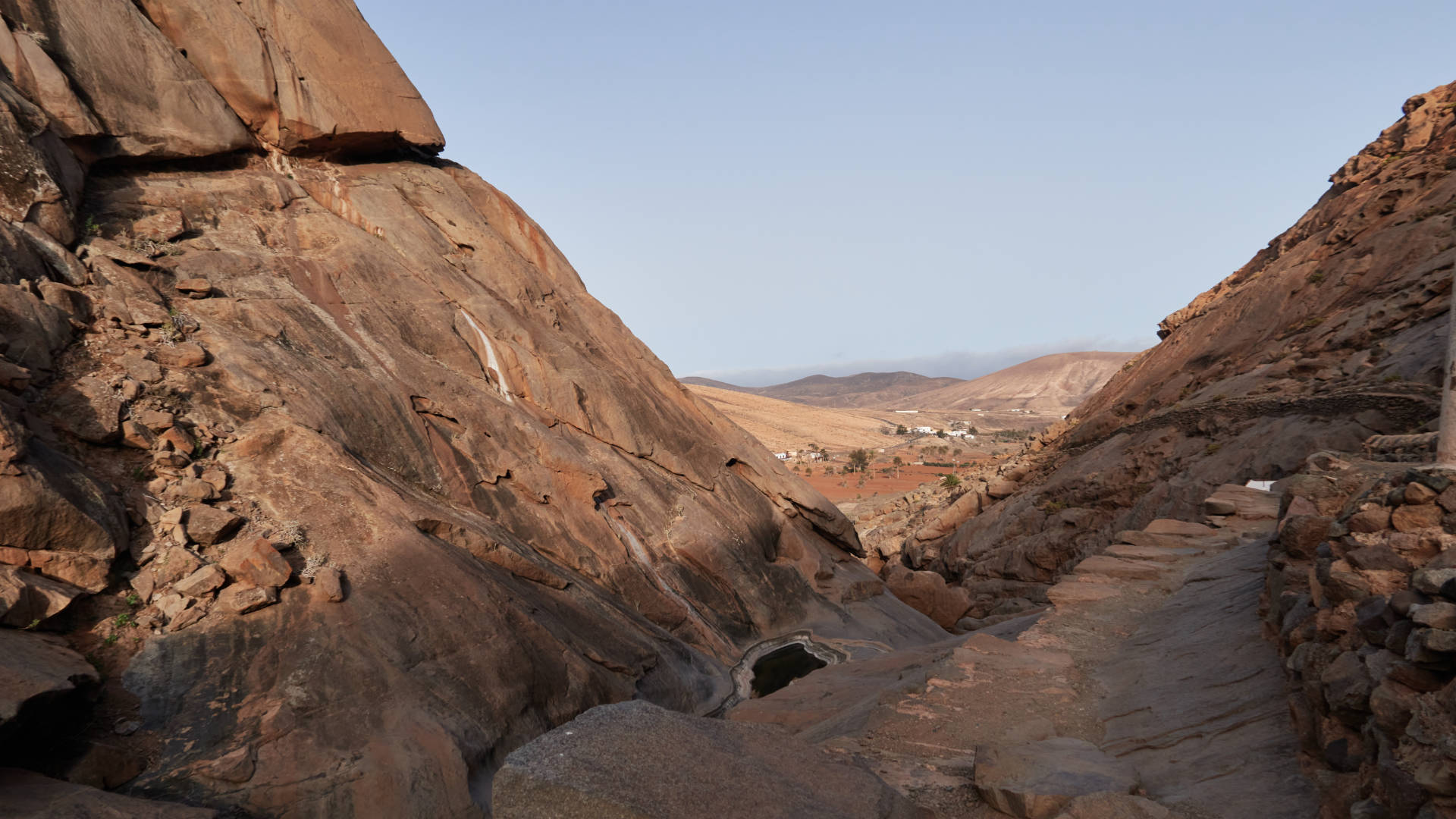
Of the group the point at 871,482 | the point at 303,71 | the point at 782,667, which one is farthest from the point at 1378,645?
the point at 871,482

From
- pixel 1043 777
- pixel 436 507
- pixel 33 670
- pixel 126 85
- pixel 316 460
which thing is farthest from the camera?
pixel 126 85

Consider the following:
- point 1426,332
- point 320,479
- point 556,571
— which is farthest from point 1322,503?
point 1426,332

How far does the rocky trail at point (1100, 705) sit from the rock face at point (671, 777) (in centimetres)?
125

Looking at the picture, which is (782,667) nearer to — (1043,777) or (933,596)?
(933,596)

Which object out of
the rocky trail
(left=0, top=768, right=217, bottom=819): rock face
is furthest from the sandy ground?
(left=0, top=768, right=217, bottom=819): rock face

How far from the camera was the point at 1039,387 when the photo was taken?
177750mm

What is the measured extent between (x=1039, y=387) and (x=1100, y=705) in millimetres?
182645

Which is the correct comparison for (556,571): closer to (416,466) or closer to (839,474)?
(416,466)

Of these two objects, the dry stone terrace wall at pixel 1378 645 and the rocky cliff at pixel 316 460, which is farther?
the rocky cliff at pixel 316 460

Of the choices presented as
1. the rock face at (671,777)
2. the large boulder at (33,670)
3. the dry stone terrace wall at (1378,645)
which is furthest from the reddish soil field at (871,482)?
the rock face at (671,777)

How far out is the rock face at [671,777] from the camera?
14.6ft

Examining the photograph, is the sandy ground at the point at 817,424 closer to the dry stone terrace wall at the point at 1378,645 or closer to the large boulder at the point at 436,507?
the large boulder at the point at 436,507

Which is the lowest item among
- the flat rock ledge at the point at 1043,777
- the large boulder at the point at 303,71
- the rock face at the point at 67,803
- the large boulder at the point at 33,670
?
the rock face at the point at 67,803

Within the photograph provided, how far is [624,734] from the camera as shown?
5059mm
